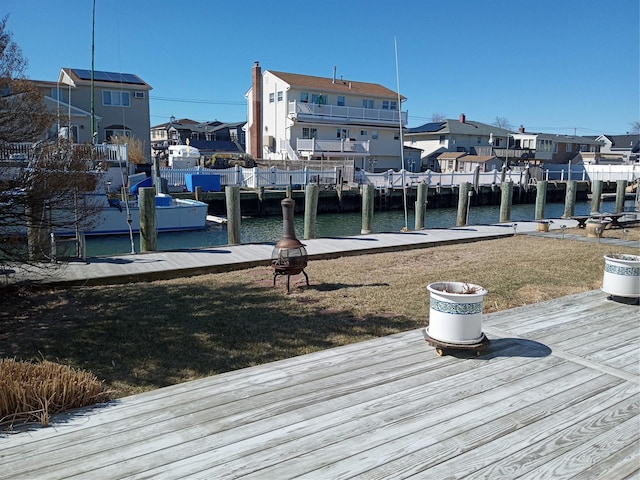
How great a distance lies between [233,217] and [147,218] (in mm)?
2087

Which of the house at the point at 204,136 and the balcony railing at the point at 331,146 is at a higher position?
the house at the point at 204,136

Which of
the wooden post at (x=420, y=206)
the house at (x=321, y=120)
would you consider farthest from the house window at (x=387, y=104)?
the wooden post at (x=420, y=206)

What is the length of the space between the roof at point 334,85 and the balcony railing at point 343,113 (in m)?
1.55

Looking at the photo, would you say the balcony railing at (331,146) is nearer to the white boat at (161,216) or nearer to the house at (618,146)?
the white boat at (161,216)

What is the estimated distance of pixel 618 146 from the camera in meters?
76.9

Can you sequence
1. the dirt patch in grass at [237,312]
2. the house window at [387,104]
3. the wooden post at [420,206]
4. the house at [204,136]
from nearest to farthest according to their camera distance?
1. the dirt patch in grass at [237,312]
2. the wooden post at [420,206]
3. the house window at [387,104]
4. the house at [204,136]

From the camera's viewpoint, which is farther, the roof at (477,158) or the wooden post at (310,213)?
the roof at (477,158)

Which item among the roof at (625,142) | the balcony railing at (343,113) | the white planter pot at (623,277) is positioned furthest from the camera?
the roof at (625,142)

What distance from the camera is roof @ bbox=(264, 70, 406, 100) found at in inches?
1678

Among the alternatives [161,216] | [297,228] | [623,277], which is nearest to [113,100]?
[297,228]

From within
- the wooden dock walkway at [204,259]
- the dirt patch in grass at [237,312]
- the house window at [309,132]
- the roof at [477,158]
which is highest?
the house window at [309,132]

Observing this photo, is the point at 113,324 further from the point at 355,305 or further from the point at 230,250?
the point at 230,250

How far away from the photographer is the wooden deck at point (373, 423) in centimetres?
273

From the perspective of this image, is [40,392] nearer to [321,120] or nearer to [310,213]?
[310,213]
